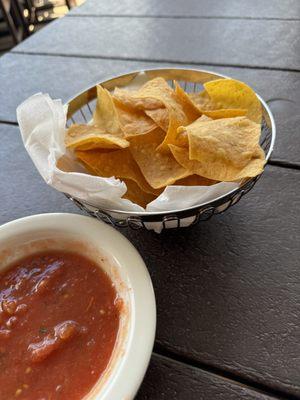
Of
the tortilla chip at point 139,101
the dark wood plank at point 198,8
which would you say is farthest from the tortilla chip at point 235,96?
the dark wood plank at point 198,8

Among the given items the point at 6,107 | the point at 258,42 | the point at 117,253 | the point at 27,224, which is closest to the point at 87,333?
the point at 117,253

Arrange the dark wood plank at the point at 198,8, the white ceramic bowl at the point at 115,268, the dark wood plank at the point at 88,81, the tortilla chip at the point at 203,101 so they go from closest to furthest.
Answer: the white ceramic bowl at the point at 115,268, the tortilla chip at the point at 203,101, the dark wood plank at the point at 88,81, the dark wood plank at the point at 198,8

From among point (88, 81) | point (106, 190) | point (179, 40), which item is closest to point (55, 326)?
point (106, 190)

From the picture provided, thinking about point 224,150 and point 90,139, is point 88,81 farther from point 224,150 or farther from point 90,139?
point 224,150

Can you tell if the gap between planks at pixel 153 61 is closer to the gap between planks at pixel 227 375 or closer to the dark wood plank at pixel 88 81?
the dark wood plank at pixel 88 81

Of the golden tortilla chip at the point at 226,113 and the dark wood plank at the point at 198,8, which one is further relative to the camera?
the dark wood plank at the point at 198,8
